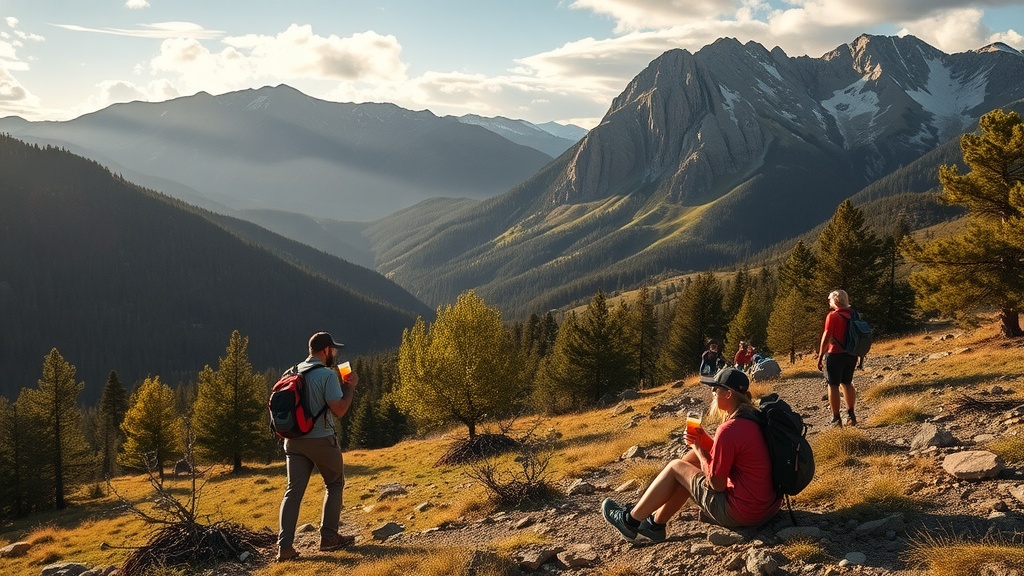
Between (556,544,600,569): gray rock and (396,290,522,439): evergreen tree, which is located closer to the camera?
(556,544,600,569): gray rock

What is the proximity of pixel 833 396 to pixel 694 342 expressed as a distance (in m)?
42.3

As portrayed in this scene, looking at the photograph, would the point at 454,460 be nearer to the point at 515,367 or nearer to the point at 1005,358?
the point at 515,367

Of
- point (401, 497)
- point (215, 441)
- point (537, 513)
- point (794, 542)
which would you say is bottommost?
point (215, 441)

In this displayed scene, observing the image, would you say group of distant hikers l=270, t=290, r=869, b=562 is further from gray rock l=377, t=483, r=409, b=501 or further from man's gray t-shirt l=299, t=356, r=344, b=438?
gray rock l=377, t=483, r=409, b=501

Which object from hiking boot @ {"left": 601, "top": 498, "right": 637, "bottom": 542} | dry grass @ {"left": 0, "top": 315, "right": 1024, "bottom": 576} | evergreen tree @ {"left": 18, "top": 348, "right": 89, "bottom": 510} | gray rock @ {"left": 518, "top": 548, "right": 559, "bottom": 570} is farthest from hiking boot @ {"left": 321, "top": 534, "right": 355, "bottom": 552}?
evergreen tree @ {"left": 18, "top": 348, "right": 89, "bottom": 510}

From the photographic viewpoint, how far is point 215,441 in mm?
36562

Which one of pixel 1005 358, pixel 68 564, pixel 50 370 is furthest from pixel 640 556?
pixel 50 370

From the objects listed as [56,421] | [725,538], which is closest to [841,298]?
[725,538]

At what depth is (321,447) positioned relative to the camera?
28.3 feet

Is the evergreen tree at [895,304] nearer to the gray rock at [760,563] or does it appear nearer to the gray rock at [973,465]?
the gray rock at [973,465]

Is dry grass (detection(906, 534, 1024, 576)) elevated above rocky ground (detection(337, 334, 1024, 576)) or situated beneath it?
elevated above

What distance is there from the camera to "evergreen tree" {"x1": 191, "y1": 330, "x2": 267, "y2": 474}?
36594mm

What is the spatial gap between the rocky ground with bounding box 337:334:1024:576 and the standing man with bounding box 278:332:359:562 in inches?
56.2

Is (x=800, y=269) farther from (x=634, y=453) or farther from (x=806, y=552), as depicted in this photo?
(x=806, y=552)
